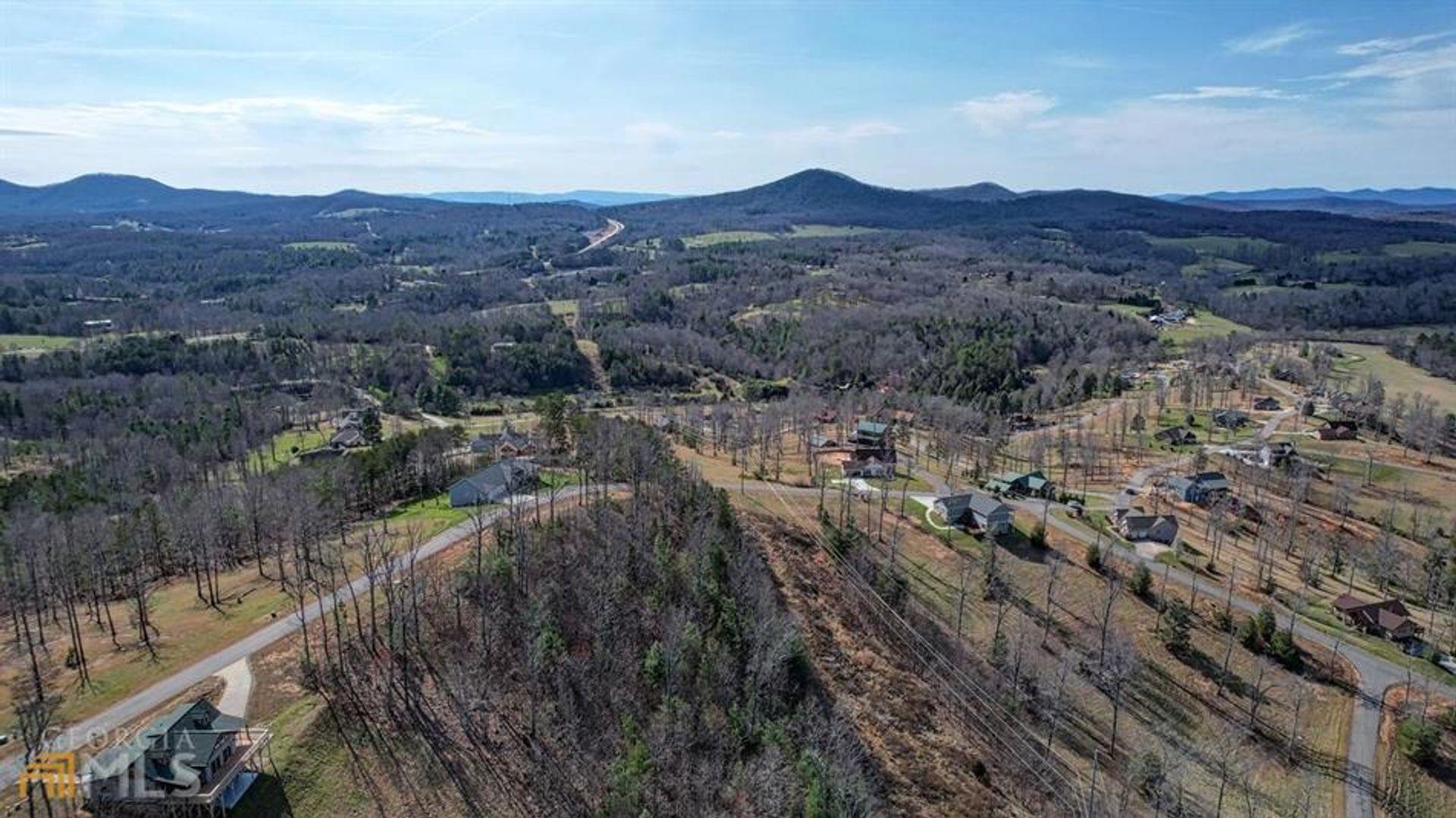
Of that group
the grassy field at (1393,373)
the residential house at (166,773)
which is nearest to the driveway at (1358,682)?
the residential house at (166,773)

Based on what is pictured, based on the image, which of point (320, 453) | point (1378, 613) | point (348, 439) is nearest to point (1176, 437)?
point (1378, 613)

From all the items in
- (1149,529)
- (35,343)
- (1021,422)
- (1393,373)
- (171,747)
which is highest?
(171,747)

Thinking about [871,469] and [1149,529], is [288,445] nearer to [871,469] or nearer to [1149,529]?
[871,469]

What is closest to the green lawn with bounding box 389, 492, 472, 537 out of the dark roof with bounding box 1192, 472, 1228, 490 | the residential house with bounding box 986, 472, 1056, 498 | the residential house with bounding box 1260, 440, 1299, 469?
the residential house with bounding box 986, 472, 1056, 498

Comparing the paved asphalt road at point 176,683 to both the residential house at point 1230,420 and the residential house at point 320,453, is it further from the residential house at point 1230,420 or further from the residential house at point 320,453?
the residential house at point 1230,420

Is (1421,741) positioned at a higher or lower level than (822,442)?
lower
